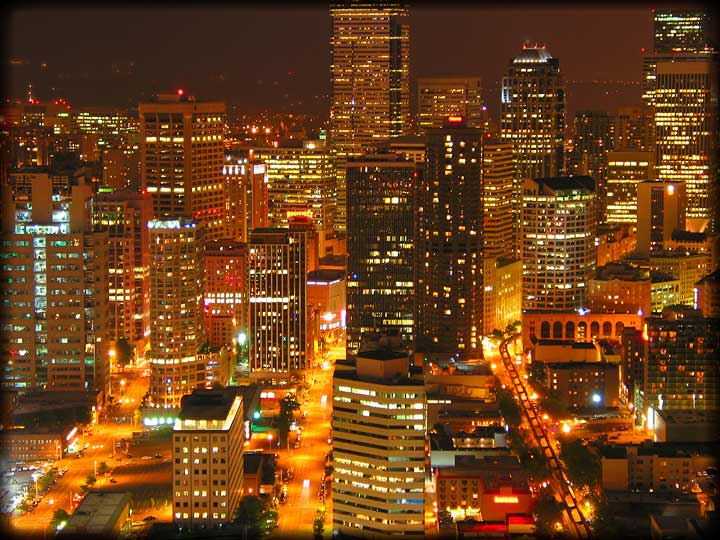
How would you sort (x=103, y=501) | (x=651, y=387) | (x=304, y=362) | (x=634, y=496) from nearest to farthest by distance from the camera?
(x=103, y=501) < (x=634, y=496) < (x=651, y=387) < (x=304, y=362)

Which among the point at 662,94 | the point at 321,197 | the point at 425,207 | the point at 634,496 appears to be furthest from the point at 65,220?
the point at 662,94

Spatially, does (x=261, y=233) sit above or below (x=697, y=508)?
above

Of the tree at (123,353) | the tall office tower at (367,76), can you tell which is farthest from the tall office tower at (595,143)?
the tree at (123,353)

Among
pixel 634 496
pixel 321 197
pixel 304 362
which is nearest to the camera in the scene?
pixel 634 496

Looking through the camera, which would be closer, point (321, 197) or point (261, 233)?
point (261, 233)

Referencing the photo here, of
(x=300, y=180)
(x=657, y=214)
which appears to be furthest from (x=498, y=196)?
(x=300, y=180)

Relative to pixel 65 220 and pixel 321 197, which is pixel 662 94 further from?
pixel 65 220

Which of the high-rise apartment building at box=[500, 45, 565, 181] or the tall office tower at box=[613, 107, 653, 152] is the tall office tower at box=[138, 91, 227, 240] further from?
the tall office tower at box=[613, 107, 653, 152]
